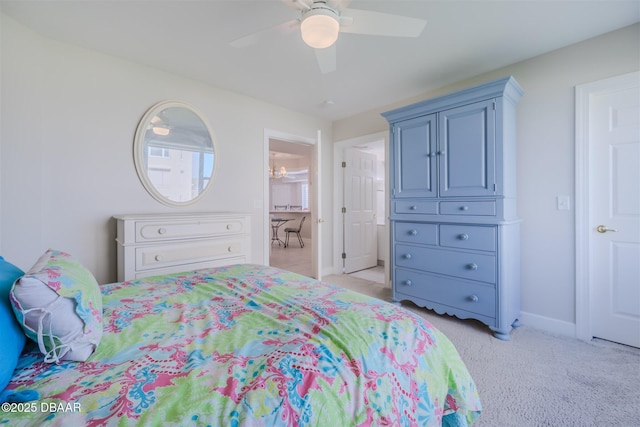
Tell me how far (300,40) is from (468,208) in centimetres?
207

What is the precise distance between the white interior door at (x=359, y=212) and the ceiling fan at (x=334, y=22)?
2.80 m

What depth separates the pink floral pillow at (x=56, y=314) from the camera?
30.2 inches

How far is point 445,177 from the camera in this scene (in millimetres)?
2557

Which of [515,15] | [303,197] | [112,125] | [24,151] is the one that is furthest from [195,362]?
[303,197]

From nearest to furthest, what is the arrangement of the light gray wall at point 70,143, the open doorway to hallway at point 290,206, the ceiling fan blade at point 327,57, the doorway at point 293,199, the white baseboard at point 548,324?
the ceiling fan blade at point 327,57
the light gray wall at point 70,143
the white baseboard at point 548,324
the doorway at point 293,199
the open doorway to hallway at point 290,206

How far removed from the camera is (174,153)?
2.76 meters

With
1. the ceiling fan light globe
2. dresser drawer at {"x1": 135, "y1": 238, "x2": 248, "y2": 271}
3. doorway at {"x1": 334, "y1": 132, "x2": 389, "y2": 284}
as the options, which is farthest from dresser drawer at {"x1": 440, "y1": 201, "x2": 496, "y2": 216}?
dresser drawer at {"x1": 135, "y1": 238, "x2": 248, "y2": 271}

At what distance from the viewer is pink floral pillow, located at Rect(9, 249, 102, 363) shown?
0.77 meters

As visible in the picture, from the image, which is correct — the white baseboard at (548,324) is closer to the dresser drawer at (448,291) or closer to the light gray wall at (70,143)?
the dresser drawer at (448,291)

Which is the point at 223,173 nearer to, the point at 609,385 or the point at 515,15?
the point at 515,15

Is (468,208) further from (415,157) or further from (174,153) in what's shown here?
(174,153)

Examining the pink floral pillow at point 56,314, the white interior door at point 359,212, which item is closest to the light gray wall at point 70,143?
the pink floral pillow at point 56,314

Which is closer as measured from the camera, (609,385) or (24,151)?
(609,385)

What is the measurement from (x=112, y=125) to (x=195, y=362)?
2.57 m
